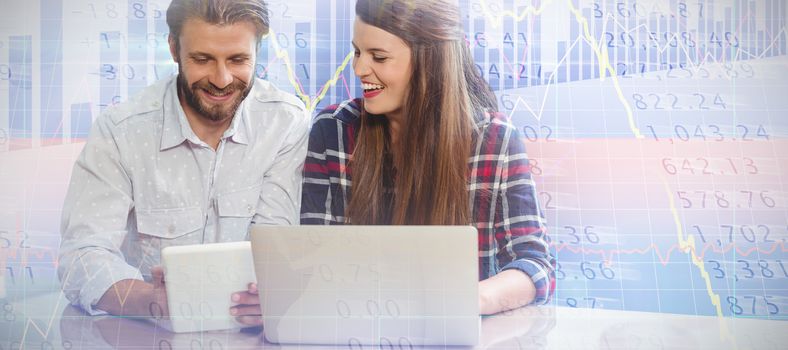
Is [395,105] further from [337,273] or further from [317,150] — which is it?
[337,273]

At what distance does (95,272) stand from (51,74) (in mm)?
429

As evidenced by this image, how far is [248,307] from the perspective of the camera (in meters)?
1.55

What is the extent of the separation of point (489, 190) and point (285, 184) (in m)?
0.41

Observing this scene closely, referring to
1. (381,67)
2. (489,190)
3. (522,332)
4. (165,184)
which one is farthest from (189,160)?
(522,332)

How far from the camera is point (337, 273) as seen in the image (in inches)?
61.1

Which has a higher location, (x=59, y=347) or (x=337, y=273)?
(x=337, y=273)

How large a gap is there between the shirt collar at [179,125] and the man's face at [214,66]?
1cm

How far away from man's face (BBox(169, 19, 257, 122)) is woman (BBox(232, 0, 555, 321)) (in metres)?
0.18

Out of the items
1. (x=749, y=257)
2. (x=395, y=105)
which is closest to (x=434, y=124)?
(x=395, y=105)

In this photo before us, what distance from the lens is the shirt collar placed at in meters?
1.70

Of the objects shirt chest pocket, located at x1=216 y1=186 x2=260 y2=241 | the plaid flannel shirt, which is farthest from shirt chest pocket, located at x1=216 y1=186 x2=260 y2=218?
the plaid flannel shirt

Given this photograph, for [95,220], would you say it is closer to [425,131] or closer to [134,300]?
[134,300]

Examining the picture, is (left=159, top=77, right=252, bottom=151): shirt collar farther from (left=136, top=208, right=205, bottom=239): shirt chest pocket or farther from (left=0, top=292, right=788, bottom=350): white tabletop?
(left=0, top=292, right=788, bottom=350): white tabletop

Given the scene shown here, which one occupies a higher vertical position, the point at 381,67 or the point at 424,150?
the point at 381,67
